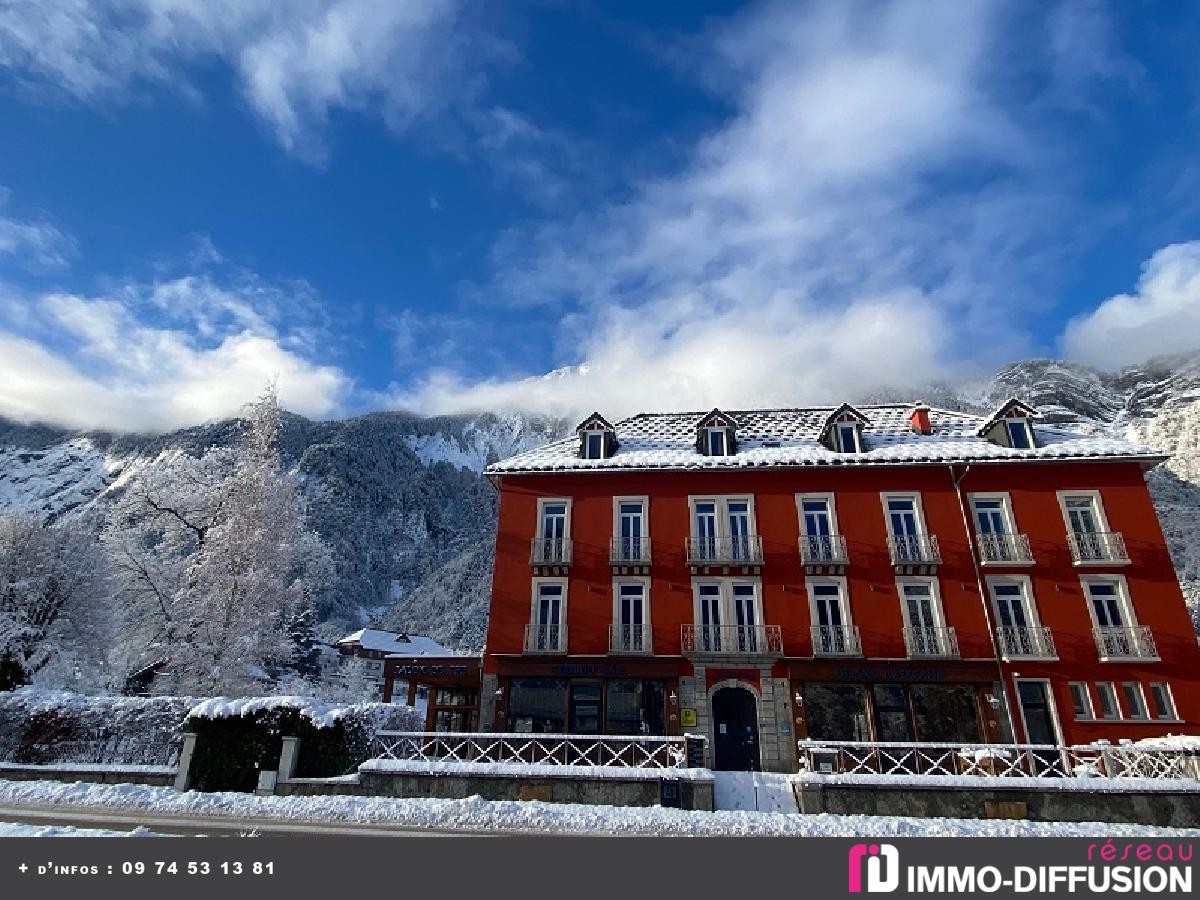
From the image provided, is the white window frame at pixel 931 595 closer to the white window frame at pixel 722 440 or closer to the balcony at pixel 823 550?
the balcony at pixel 823 550

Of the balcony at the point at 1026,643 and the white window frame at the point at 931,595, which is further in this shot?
the white window frame at the point at 931,595

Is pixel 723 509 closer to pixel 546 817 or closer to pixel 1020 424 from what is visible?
pixel 1020 424

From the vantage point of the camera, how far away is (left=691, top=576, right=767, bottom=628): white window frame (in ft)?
70.1

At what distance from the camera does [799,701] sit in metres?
20.0

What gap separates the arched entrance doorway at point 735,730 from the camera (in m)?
19.9

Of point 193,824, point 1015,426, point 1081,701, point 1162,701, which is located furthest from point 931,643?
point 193,824

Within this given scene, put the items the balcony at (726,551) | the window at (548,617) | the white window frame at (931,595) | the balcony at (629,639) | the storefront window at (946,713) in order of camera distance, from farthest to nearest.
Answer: the balcony at (726,551) < the window at (548,617) < the balcony at (629,639) < the white window frame at (931,595) < the storefront window at (946,713)

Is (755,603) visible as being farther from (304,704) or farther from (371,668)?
(371,668)

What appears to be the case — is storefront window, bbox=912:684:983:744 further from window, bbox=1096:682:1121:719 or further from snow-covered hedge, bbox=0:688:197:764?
snow-covered hedge, bbox=0:688:197:764

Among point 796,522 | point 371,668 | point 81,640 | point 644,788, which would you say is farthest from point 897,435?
point 371,668

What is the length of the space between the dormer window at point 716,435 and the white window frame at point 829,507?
10.1ft

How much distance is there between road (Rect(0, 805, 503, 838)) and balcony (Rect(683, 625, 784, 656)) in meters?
10.0

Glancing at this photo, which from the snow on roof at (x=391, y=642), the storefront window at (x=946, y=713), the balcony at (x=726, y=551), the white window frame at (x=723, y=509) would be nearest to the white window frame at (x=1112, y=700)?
the storefront window at (x=946, y=713)

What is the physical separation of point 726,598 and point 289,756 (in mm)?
13463
